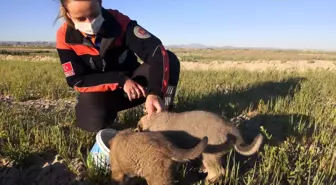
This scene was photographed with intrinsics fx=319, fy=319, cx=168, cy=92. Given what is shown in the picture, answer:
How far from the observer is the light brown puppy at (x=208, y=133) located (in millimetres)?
2510

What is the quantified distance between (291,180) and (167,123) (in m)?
1.12

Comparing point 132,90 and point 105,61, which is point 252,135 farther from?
point 105,61

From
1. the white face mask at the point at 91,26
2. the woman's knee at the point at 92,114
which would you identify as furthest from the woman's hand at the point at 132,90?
the white face mask at the point at 91,26

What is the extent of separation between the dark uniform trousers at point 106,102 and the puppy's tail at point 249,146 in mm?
1021

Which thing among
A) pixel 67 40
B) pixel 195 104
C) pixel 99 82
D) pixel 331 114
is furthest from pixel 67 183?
pixel 331 114

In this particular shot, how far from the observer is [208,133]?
2.62 m

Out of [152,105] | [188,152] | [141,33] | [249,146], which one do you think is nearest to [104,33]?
[141,33]

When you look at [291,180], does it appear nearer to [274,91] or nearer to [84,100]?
[84,100]

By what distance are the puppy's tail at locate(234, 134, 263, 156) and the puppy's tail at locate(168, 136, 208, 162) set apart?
434mm

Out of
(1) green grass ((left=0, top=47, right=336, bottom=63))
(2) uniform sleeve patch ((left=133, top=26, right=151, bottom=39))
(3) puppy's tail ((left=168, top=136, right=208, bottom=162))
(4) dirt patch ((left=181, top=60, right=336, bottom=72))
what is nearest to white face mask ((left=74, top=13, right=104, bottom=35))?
(2) uniform sleeve patch ((left=133, top=26, right=151, bottom=39))

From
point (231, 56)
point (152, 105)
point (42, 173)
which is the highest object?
point (152, 105)

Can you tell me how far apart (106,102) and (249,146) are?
183cm

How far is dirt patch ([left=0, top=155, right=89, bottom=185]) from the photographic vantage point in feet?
8.75

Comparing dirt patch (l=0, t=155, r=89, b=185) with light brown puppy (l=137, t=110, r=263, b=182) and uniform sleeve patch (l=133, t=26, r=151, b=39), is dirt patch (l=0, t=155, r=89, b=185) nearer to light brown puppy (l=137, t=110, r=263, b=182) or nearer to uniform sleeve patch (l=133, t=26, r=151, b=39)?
light brown puppy (l=137, t=110, r=263, b=182)
